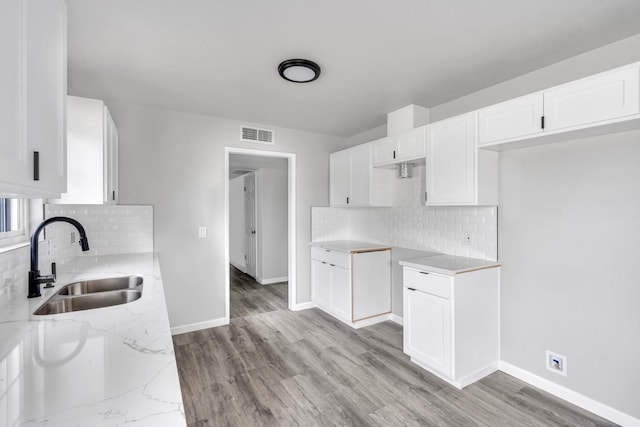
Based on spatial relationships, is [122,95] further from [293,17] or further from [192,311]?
[192,311]

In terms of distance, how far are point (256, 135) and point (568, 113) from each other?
304 centimetres

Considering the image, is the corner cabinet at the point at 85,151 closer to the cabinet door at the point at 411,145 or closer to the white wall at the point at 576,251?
the cabinet door at the point at 411,145

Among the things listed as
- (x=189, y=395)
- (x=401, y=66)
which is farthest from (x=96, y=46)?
(x=189, y=395)

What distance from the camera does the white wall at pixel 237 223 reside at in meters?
6.95

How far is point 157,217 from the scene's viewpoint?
3.26 m

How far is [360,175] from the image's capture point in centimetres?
372

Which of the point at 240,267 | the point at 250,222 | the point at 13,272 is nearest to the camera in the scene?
the point at 13,272

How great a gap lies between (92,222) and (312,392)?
8.53 feet

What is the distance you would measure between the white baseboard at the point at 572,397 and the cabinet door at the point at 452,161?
146 cm

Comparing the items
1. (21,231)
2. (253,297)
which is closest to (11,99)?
(21,231)

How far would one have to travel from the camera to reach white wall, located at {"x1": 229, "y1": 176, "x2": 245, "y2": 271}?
6953mm

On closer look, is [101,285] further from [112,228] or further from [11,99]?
[11,99]

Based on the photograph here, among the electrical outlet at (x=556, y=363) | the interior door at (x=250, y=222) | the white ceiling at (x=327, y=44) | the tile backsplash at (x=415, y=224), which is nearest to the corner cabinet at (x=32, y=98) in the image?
the white ceiling at (x=327, y=44)

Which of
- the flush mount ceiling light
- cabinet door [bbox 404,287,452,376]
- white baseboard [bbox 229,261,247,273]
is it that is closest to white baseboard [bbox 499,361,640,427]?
cabinet door [bbox 404,287,452,376]
